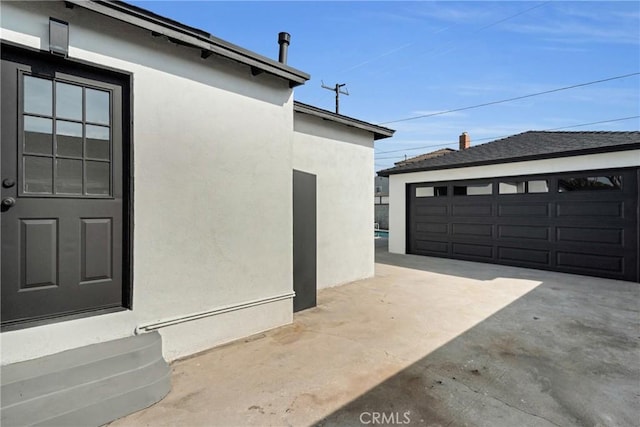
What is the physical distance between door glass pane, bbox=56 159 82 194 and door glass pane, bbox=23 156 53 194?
0.05m

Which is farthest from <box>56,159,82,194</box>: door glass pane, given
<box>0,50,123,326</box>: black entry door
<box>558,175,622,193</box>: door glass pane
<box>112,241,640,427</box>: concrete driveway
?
<box>558,175,622,193</box>: door glass pane

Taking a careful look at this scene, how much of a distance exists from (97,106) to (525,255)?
8346 mm

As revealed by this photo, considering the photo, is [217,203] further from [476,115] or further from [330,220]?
[476,115]

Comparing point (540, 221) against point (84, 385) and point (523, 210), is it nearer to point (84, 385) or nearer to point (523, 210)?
point (523, 210)

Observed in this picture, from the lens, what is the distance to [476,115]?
15.6 metres

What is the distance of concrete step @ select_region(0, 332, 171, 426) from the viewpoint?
5.90ft

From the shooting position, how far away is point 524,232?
286 inches

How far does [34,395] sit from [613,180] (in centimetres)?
882

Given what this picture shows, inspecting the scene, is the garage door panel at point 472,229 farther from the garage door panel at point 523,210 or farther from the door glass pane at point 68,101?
the door glass pane at point 68,101

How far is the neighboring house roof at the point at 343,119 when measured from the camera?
194 inches

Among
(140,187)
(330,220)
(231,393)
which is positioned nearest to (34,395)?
(231,393)

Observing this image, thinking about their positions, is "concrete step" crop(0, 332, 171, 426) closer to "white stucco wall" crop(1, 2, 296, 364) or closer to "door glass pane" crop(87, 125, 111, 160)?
"white stucco wall" crop(1, 2, 296, 364)

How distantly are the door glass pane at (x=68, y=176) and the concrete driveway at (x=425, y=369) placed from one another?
1665 mm

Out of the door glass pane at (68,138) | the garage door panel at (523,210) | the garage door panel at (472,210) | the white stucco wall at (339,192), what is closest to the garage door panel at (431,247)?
the garage door panel at (472,210)
